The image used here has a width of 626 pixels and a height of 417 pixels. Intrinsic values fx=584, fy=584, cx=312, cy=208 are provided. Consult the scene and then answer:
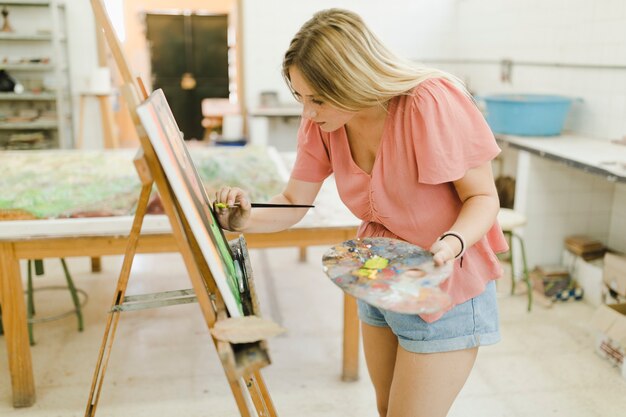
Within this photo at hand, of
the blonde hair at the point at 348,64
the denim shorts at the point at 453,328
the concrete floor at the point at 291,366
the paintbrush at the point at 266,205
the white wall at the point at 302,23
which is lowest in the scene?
the concrete floor at the point at 291,366

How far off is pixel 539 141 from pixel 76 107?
4.68 m

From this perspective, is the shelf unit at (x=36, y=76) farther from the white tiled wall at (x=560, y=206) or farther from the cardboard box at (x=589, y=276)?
the cardboard box at (x=589, y=276)

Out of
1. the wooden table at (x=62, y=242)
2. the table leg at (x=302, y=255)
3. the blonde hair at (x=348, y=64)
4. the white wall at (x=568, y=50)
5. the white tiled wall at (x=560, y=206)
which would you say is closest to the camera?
the blonde hair at (x=348, y=64)

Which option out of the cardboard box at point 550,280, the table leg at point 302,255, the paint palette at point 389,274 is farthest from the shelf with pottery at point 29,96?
the paint palette at point 389,274

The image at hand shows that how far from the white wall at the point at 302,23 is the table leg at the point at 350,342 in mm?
3674

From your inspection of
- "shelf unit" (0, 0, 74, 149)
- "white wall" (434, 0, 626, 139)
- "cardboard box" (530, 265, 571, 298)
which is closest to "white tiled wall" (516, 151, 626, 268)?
"cardboard box" (530, 265, 571, 298)

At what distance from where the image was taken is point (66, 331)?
2.96 metres

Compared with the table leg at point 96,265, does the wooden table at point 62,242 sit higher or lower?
higher

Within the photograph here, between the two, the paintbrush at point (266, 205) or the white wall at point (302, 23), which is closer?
the paintbrush at point (266, 205)

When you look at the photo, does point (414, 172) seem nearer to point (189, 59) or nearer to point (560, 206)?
point (560, 206)

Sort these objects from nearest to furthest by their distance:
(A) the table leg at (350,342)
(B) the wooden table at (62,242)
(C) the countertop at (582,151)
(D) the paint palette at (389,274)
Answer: (D) the paint palette at (389,274) → (B) the wooden table at (62,242) → (A) the table leg at (350,342) → (C) the countertop at (582,151)

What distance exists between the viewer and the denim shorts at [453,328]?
A: 1.28 meters

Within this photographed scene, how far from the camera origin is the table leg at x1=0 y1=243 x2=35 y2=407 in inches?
85.9

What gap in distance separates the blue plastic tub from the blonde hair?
2.52m
